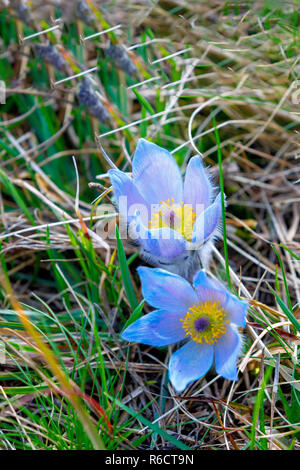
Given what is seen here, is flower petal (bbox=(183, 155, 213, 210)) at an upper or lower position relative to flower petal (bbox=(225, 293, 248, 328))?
upper

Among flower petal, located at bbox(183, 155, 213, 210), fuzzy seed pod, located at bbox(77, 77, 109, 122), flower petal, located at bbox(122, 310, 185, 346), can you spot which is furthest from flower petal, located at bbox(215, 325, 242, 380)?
fuzzy seed pod, located at bbox(77, 77, 109, 122)

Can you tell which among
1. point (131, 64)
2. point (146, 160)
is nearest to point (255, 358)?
point (146, 160)

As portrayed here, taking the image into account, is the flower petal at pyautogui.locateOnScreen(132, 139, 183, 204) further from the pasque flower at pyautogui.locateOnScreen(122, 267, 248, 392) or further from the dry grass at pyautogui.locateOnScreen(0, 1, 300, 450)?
the pasque flower at pyautogui.locateOnScreen(122, 267, 248, 392)

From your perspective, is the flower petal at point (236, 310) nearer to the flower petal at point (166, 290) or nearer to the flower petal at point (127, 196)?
the flower petal at point (166, 290)

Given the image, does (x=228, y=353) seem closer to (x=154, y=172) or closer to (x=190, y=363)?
(x=190, y=363)

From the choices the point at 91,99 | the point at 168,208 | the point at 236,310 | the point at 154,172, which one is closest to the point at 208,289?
the point at 236,310

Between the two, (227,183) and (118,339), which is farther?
(227,183)

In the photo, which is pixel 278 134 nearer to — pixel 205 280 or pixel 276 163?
pixel 276 163
